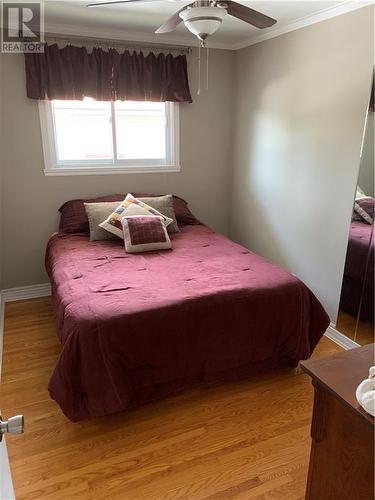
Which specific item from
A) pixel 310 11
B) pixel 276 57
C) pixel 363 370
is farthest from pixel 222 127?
pixel 363 370

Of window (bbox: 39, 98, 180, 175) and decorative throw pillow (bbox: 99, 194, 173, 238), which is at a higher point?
window (bbox: 39, 98, 180, 175)

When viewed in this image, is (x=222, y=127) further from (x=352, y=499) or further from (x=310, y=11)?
(x=352, y=499)

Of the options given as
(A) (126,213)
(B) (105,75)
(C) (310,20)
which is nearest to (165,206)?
(A) (126,213)

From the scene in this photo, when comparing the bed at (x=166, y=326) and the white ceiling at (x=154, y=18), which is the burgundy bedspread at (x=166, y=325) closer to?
the bed at (x=166, y=326)

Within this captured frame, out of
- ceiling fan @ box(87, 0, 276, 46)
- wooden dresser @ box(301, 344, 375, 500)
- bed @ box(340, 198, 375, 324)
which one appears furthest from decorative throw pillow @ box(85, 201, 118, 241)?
wooden dresser @ box(301, 344, 375, 500)

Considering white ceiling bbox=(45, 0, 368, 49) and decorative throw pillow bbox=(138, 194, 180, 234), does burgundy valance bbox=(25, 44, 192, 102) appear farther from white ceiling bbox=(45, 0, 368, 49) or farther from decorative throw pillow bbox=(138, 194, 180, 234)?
decorative throw pillow bbox=(138, 194, 180, 234)

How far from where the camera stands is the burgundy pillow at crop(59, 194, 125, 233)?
10.8 ft

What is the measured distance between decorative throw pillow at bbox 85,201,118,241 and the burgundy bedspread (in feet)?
1.50

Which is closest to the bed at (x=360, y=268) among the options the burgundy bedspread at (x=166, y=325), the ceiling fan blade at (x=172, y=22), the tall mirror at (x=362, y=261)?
the tall mirror at (x=362, y=261)

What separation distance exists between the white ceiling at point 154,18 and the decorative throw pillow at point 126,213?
1.39 metres

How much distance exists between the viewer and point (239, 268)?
101 inches

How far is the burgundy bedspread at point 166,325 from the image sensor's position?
1908mm

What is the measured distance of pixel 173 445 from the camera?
1.92m

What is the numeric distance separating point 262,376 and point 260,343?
32 centimetres
